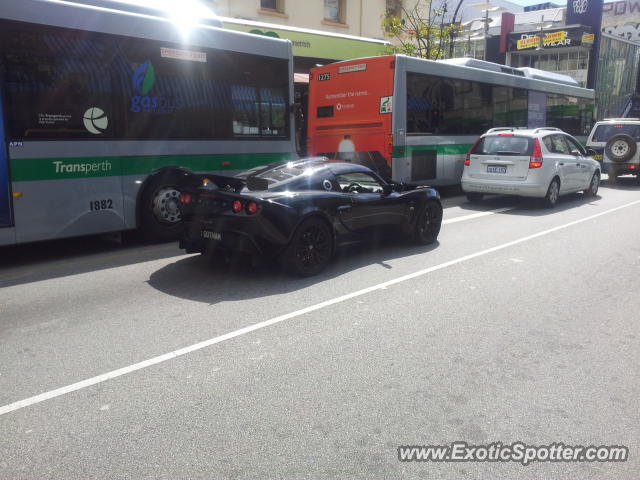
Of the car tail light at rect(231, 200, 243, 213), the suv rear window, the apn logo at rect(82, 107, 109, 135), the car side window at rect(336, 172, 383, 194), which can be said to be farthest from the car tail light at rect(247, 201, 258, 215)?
the suv rear window

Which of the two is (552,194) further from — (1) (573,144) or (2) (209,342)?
(2) (209,342)

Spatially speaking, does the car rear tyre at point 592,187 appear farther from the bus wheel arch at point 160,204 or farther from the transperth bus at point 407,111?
the bus wheel arch at point 160,204

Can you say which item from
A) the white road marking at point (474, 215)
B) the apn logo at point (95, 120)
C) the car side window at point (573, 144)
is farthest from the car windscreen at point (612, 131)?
the apn logo at point (95, 120)

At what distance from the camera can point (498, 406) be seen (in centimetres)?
357

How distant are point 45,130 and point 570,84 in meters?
20.3

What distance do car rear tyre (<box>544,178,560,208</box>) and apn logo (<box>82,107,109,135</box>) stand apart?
898 centimetres

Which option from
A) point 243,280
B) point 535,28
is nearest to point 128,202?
point 243,280

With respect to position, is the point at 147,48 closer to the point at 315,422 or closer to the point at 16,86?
the point at 16,86

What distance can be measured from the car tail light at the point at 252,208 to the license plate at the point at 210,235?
46 centimetres

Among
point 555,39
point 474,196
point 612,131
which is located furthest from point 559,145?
point 555,39

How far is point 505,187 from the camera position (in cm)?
1227

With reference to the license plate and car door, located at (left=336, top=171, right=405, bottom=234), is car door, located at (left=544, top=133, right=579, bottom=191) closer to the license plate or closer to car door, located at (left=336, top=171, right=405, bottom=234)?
car door, located at (left=336, top=171, right=405, bottom=234)

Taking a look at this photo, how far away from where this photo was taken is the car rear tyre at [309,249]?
6406mm

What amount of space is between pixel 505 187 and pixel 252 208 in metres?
7.73
